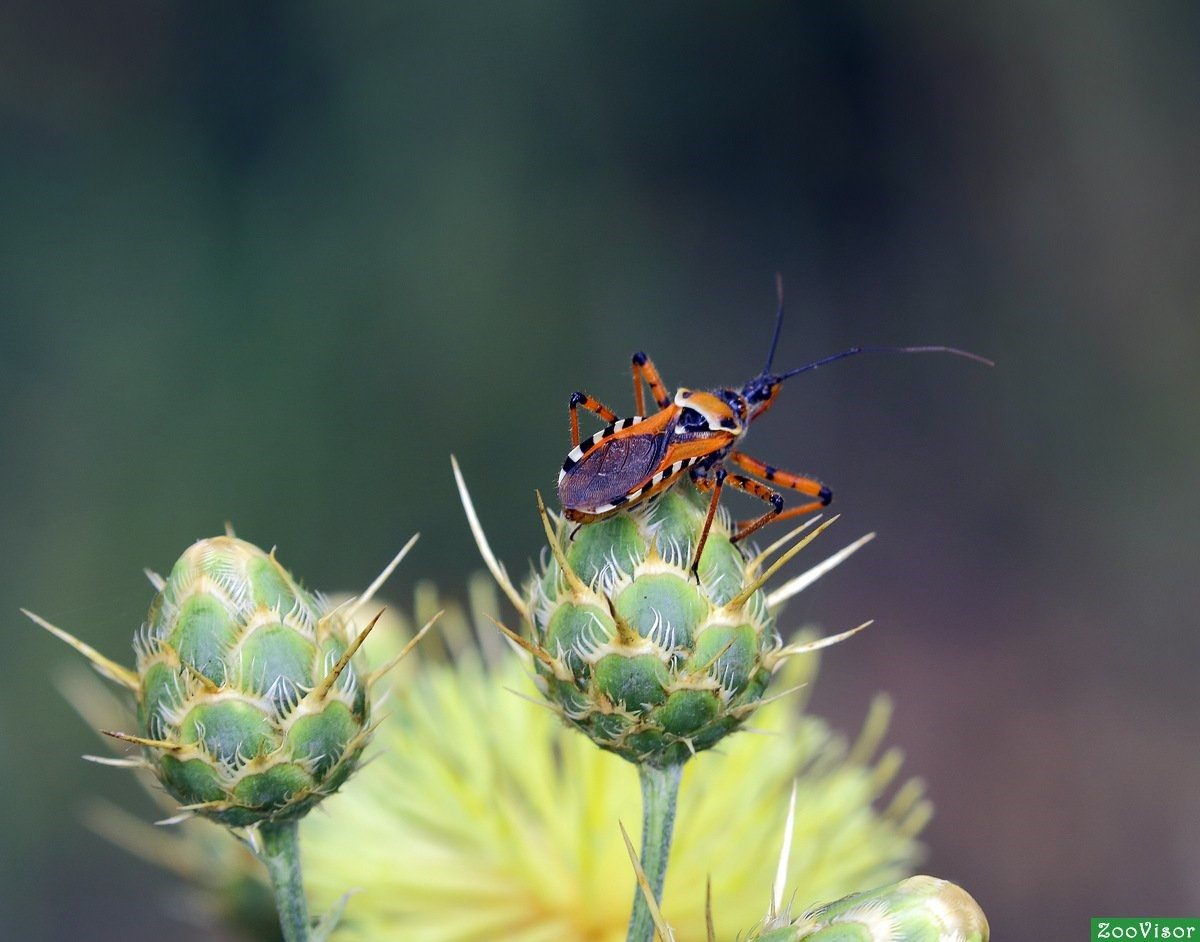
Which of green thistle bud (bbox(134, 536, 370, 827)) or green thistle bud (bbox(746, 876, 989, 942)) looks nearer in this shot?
green thistle bud (bbox(746, 876, 989, 942))

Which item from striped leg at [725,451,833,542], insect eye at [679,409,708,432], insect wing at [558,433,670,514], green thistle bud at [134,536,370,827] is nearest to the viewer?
green thistle bud at [134,536,370,827]

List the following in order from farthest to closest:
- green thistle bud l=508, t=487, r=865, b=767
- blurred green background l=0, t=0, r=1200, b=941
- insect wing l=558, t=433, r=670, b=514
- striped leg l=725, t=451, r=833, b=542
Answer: blurred green background l=0, t=0, r=1200, b=941 < striped leg l=725, t=451, r=833, b=542 < insect wing l=558, t=433, r=670, b=514 < green thistle bud l=508, t=487, r=865, b=767

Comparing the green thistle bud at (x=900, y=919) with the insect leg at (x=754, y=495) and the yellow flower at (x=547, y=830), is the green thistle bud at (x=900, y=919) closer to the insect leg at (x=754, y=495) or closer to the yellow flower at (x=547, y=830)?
the insect leg at (x=754, y=495)

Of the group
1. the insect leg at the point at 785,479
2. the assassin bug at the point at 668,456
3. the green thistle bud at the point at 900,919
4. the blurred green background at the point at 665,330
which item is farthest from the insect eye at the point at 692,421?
the blurred green background at the point at 665,330

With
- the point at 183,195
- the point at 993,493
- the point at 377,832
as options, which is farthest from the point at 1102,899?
the point at 183,195

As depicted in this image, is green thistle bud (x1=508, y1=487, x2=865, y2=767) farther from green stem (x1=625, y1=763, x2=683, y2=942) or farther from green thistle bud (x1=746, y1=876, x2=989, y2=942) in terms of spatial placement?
green thistle bud (x1=746, y1=876, x2=989, y2=942)

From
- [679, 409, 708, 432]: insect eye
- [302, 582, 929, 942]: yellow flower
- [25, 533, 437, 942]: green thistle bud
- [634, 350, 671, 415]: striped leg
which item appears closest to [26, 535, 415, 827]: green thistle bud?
[25, 533, 437, 942]: green thistle bud

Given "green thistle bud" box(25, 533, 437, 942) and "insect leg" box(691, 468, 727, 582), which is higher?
"insect leg" box(691, 468, 727, 582)

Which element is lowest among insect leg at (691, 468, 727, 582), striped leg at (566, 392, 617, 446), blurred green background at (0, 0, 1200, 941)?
insect leg at (691, 468, 727, 582)
